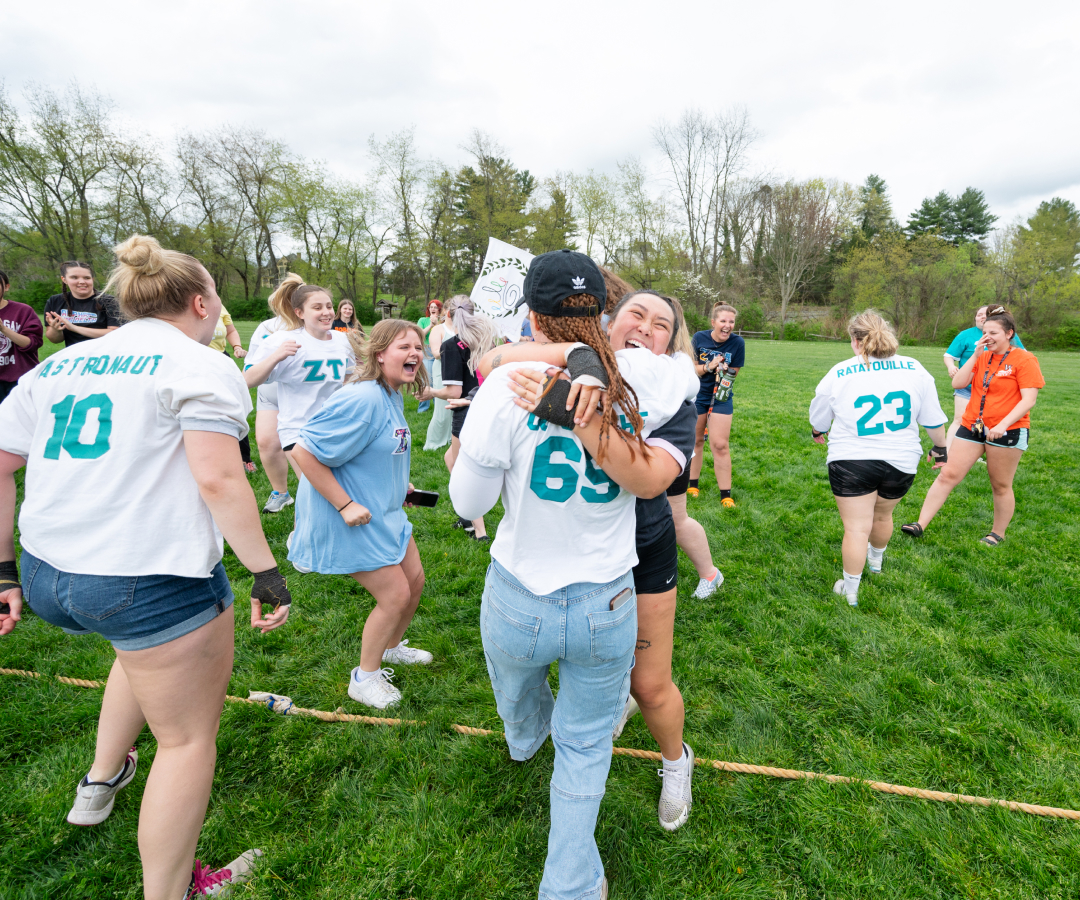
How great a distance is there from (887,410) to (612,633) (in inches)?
124

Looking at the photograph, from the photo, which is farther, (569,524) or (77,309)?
(77,309)

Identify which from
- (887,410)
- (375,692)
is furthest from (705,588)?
(375,692)

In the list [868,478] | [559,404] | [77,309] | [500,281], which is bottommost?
[868,478]

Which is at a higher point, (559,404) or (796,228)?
(796,228)

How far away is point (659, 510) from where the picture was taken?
2.09m

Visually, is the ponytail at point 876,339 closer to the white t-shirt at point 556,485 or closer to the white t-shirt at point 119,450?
the white t-shirt at point 556,485

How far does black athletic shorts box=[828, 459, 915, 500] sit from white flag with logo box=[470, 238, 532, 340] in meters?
4.57

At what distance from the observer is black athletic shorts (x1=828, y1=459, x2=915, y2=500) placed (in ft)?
12.5

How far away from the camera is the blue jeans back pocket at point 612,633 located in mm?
1625

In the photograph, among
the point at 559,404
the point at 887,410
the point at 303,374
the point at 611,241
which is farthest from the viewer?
the point at 611,241

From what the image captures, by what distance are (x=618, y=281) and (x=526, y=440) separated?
4.03 ft

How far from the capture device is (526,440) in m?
1.55

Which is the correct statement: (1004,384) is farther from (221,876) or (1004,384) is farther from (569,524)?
(221,876)

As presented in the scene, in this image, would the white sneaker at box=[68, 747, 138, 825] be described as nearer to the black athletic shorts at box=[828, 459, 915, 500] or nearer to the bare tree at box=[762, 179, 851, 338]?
the black athletic shorts at box=[828, 459, 915, 500]
